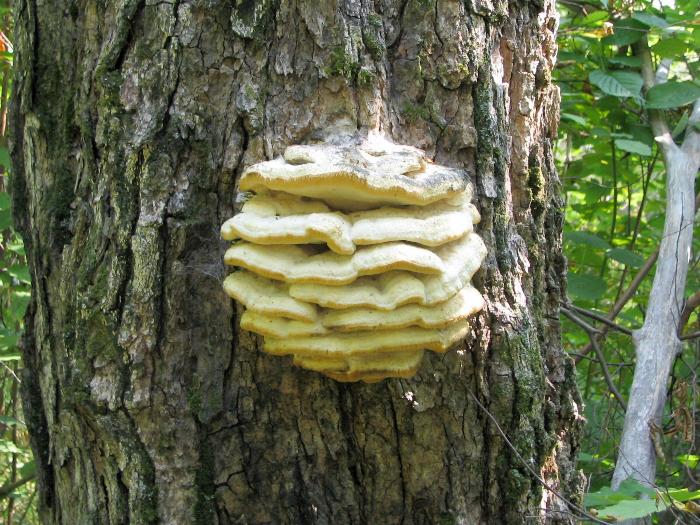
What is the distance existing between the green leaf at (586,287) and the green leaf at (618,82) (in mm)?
1035

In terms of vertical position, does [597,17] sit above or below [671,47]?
above

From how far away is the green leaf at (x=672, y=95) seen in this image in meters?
3.33

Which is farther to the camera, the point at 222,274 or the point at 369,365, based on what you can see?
the point at 222,274

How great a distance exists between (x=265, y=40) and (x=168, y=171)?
478 mm

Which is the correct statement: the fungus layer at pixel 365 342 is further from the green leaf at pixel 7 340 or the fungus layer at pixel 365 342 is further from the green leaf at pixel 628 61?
the green leaf at pixel 628 61

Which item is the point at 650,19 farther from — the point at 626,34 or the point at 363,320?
the point at 363,320

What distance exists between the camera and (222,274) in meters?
1.98

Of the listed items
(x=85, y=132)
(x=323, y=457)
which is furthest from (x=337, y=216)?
(x=85, y=132)

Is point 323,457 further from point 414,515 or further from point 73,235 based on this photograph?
point 73,235

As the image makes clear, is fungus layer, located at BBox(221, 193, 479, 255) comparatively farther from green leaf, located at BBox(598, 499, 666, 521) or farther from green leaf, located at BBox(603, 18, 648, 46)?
green leaf, located at BBox(603, 18, 648, 46)

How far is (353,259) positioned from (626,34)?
2876 millimetres

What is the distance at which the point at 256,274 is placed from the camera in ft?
5.75

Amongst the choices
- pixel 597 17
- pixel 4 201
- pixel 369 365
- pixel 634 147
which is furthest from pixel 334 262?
pixel 597 17

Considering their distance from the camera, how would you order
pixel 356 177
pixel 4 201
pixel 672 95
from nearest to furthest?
pixel 356 177, pixel 4 201, pixel 672 95
